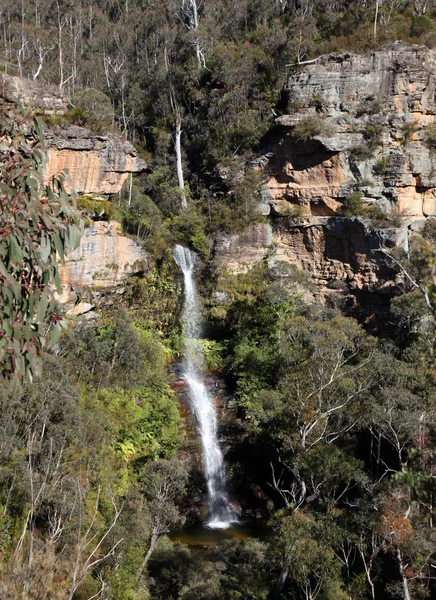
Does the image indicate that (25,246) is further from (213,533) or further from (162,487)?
(213,533)

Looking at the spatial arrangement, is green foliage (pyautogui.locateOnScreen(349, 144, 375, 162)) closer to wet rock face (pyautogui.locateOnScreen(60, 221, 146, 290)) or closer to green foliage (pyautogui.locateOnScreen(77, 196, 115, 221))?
wet rock face (pyautogui.locateOnScreen(60, 221, 146, 290))

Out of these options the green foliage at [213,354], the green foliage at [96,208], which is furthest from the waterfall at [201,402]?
the green foliage at [96,208]

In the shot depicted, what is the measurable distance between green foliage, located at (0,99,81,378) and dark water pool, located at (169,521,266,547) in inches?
488

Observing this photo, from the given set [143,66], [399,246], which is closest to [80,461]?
[399,246]

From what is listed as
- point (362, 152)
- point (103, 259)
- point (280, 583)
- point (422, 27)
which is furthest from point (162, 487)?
point (422, 27)

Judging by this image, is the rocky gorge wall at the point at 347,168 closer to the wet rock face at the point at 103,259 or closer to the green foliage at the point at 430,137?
the green foliage at the point at 430,137

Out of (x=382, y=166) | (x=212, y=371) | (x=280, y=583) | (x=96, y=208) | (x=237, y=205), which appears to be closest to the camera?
(x=280, y=583)

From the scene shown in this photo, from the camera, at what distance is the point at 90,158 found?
833 inches

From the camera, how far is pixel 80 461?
13.5 m

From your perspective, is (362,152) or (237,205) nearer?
(362,152)

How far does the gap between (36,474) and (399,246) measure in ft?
57.3

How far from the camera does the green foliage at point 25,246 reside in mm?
4152

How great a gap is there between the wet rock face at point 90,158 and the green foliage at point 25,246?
16.1 meters

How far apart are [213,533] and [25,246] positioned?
45.2 feet
